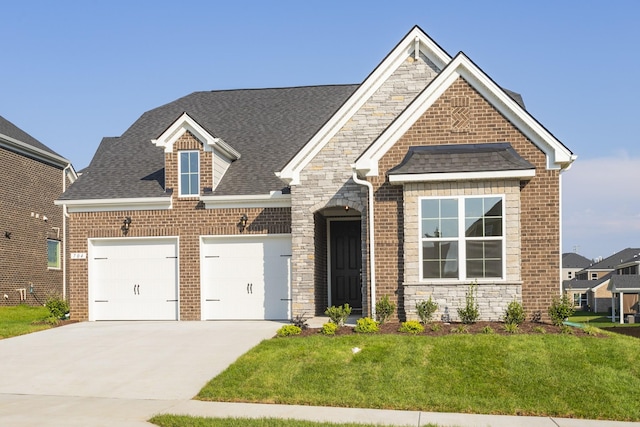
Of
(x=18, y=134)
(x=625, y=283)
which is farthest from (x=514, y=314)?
(x=625, y=283)

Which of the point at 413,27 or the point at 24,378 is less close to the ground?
the point at 413,27

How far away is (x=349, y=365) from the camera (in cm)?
1217

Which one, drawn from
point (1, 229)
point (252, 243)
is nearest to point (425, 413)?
point (252, 243)

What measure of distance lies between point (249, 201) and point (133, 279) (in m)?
3.93

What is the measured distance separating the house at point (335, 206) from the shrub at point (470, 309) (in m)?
0.15

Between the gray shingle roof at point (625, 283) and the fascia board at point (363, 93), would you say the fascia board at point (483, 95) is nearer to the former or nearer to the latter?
the fascia board at point (363, 93)

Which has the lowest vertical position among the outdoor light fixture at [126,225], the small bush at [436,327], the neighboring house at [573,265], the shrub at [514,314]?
the neighboring house at [573,265]

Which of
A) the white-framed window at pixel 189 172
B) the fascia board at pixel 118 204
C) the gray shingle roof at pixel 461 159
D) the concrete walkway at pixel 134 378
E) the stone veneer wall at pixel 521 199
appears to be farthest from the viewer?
the white-framed window at pixel 189 172

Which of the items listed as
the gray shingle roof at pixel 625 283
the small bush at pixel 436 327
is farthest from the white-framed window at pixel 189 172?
the gray shingle roof at pixel 625 283

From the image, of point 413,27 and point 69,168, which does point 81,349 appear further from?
point 69,168

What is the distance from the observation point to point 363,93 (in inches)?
710

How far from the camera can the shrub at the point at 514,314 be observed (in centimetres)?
1502

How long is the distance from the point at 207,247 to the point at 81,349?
5267mm

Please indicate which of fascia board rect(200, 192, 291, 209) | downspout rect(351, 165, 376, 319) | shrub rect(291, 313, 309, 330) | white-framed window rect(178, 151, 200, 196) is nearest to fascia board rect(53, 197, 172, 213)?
white-framed window rect(178, 151, 200, 196)
